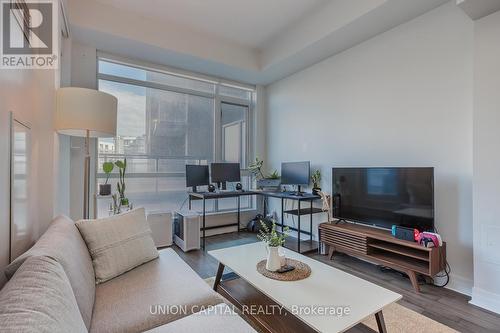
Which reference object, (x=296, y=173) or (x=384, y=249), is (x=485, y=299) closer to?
(x=384, y=249)

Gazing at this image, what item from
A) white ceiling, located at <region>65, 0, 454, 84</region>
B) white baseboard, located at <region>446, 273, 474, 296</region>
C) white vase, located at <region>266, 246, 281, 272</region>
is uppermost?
white ceiling, located at <region>65, 0, 454, 84</region>

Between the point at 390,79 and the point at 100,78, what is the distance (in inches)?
156

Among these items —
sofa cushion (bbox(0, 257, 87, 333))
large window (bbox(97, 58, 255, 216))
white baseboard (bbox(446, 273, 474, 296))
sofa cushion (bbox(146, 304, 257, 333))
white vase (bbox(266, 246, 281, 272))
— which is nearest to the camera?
sofa cushion (bbox(0, 257, 87, 333))

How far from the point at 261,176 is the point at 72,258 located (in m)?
3.87

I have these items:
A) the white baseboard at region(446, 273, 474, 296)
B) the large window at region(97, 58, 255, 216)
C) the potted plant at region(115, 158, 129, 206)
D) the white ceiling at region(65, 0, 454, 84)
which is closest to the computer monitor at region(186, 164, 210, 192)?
the large window at region(97, 58, 255, 216)

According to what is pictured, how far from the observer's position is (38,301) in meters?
0.80

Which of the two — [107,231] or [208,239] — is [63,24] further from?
[208,239]

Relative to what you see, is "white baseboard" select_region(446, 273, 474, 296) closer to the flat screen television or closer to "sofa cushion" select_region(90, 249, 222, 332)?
the flat screen television

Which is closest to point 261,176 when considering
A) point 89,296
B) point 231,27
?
point 231,27

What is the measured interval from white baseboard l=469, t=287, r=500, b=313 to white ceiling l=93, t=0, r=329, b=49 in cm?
341

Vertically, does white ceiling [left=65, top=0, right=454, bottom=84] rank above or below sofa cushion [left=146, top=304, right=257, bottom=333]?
above

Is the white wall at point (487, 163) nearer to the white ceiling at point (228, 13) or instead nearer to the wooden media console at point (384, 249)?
the wooden media console at point (384, 249)

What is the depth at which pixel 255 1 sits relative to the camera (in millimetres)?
3096

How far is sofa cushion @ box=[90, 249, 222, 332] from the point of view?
49.9 inches
